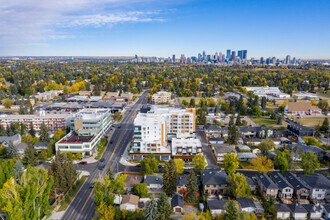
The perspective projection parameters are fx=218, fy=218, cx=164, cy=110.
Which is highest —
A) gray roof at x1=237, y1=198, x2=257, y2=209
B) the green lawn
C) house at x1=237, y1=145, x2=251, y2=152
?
house at x1=237, y1=145, x2=251, y2=152

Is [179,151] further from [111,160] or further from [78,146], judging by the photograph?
[78,146]

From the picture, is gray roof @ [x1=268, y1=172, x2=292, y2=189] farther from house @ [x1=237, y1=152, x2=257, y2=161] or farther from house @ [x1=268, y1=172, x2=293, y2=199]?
house @ [x1=237, y1=152, x2=257, y2=161]

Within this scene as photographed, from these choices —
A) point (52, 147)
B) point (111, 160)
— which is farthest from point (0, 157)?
point (111, 160)

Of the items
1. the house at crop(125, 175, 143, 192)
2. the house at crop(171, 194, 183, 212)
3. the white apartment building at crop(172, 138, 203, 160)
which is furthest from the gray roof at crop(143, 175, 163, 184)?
the white apartment building at crop(172, 138, 203, 160)

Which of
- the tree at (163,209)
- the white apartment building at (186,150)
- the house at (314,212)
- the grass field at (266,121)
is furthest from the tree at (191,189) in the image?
the grass field at (266,121)

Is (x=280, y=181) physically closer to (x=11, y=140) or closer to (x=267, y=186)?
(x=267, y=186)

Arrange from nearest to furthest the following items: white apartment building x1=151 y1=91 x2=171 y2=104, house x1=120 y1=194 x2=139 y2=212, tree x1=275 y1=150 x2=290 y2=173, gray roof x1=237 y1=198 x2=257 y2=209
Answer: gray roof x1=237 y1=198 x2=257 y2=209
house x1=120 y1=194 x2=139 y2=212
tree x1=275 y1=150 x2=290 y2=173
white apartment building x1=151 y1=91 x2=171 y2=104
